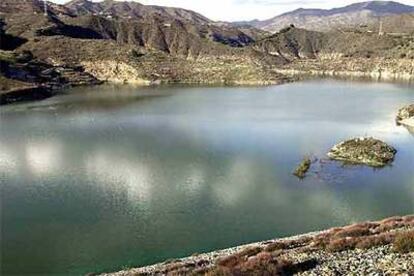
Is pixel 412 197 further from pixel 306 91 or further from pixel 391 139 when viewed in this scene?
pixel 306 91

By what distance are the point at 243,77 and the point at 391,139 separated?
307ft

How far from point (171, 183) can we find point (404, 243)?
27258 millimetres

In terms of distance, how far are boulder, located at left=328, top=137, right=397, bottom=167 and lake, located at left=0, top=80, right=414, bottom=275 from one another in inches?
62.1

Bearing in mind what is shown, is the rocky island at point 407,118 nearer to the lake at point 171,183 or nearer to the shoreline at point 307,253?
the lake at point 171,183

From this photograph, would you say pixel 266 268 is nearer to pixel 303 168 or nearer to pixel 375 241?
pixel 375 241

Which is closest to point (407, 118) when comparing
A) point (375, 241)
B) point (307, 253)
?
point (375, 241)

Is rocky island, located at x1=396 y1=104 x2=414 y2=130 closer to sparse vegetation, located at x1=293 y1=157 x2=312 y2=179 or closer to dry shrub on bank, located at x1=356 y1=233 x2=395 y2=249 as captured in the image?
sparse vegetation, located at x1=293 y1=157 x2=312 y2=179

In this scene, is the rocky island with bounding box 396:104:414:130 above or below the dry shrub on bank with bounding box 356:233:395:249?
below

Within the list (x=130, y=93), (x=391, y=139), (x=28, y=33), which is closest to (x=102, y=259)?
(x=391, y=139)

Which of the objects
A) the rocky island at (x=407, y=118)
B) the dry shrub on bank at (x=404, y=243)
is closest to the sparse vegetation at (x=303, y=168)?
the dry shrub on bank at (x=404, y=243)

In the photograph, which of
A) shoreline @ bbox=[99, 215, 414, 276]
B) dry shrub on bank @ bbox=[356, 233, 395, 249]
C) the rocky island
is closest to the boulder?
the rocky island

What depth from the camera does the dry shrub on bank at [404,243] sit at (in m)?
20.6

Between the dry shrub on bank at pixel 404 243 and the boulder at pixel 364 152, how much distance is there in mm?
34849

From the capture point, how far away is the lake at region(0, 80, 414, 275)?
1324 inches
